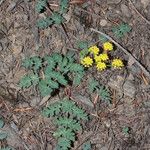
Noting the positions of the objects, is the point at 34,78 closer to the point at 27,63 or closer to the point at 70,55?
the point at 27,63

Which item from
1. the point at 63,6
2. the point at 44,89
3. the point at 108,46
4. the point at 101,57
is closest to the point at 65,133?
the point at 44,89

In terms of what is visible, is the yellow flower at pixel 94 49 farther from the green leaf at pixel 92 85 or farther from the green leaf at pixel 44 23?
the green leaf at pixel 44 23

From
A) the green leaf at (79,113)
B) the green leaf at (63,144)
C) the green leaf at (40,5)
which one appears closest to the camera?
the green leaf at (63,144)

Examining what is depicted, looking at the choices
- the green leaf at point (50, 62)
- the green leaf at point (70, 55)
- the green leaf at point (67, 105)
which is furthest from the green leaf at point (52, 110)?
the green leaf at point (70, 55)

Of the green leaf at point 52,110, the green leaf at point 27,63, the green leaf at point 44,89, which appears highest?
the green leaf at point 27,63

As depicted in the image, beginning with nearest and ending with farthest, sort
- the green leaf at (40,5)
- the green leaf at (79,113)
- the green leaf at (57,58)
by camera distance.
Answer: the green leaf at (79,113), the green leaf at (57,58), the green leaf at (40,5)

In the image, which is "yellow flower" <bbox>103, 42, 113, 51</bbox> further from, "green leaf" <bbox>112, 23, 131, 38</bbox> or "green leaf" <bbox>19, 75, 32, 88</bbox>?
"green leaf" <bbox>19, 75, 32, 88</bbox>

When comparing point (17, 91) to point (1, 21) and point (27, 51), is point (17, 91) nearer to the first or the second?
point (27, 51)

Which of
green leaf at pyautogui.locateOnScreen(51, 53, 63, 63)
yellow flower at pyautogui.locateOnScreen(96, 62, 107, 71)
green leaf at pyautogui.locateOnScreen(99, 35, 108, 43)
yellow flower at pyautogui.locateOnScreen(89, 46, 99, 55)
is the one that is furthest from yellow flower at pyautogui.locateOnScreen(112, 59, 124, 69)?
green leaf at pyautogui.locateOnScreen(51, 53, 63, 63)

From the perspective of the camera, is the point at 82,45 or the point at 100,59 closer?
the point at 100,59

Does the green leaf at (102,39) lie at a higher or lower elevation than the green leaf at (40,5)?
lower

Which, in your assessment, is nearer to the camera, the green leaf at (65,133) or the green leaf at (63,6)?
the green leaf at (65,133)
